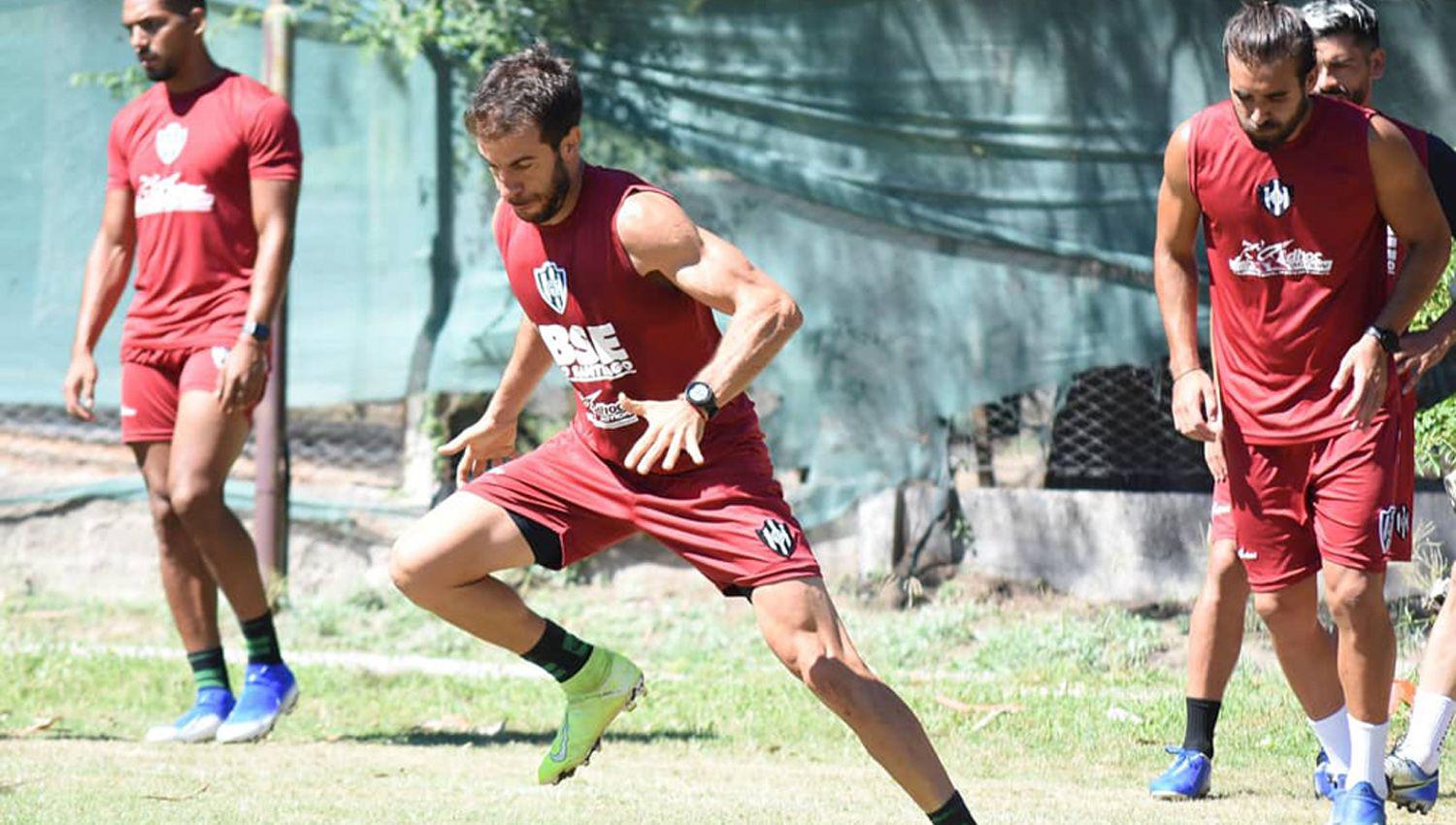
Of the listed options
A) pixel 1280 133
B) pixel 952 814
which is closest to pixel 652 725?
pixel 952 814

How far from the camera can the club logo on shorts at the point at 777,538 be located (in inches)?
173

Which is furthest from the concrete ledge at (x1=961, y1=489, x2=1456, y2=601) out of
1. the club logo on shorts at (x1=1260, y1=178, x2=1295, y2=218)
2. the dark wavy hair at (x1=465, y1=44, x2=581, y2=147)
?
the dark wavy hair at (x1=465, y1=44, x2=581, y2=147)

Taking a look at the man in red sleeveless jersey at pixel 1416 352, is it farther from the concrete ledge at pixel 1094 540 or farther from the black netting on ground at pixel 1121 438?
the black netting on ground at pixel 1121 438

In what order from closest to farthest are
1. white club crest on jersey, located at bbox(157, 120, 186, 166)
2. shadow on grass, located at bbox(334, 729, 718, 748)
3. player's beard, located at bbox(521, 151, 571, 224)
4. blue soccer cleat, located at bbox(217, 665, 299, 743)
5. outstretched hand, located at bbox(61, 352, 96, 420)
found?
player's beard, located at bbox(521, 151, 571, 224), blue soccer cleat, located at bbox(217, 665, 299, 743), shadow on grass, located at bbox(334, 729, 718, 748), white club crest on jersey, located at bbox(157, 120, 186, 166), outstretched hand, located at bbox(61, 352, 96, 420)

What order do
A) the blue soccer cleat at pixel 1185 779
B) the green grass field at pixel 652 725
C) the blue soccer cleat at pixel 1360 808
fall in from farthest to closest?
the blue soccer cleat at pixel 1185 779 < the green grass field at pixel 652 725 < the blue soccer cleat at pixel 1360 808

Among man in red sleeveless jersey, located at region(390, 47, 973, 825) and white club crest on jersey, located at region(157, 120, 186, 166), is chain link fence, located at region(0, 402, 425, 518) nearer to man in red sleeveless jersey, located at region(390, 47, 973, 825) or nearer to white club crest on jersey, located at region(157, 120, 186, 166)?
white club crest on jersey, located at region(157, 120, 186, 166)

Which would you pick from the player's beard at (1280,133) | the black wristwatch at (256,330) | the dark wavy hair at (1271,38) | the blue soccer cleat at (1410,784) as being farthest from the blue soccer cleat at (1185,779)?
the black wristwatch at (256,330)

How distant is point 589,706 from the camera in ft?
A: 16.0

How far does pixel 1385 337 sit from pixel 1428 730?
1.11 m

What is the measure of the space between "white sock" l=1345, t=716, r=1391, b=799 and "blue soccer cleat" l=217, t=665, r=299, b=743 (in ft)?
11.3

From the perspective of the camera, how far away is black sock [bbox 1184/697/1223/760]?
5.37 m

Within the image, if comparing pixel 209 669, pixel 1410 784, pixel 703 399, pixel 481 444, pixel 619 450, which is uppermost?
pixel 703 399

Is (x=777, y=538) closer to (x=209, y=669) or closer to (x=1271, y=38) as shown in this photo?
(x=1271, y=38)

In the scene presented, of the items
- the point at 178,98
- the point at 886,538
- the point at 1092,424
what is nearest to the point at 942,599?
the point at 886,538
